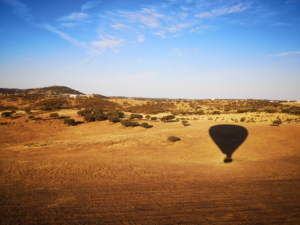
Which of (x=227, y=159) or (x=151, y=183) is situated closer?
(x=151, y=183)

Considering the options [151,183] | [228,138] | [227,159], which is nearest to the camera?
[151,183]

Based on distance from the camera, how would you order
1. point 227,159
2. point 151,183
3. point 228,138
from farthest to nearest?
point 228,138 < point 227,159 < point 151,183

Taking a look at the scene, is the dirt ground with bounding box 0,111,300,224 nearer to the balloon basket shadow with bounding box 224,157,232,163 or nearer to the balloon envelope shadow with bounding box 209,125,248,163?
the balloon basket shadow with bounding box 224,157,232,163

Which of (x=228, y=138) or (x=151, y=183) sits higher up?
(x=228, y=138)

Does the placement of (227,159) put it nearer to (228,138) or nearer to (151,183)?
(228,138)

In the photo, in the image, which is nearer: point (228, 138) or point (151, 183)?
point (151, 183)

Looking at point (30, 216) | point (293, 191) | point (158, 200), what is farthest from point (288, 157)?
point (30, 216)

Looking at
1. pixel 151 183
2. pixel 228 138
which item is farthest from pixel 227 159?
pixel 151 183
